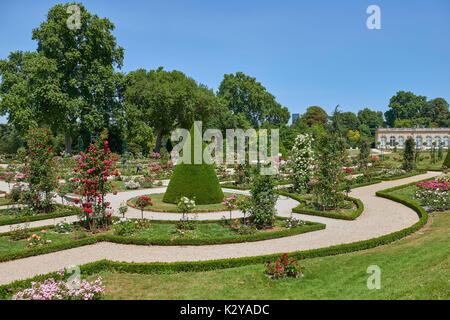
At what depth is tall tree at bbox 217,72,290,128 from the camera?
65062 millimetres

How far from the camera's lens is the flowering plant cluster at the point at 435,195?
50.0 ft

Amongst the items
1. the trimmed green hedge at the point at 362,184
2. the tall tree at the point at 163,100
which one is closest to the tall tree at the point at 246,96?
the tall tree at the point at 163,100

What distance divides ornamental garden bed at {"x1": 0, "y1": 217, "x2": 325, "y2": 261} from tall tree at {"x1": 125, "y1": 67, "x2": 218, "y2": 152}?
89.7 ft

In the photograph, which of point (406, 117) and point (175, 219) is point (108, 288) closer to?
point (175, 219)

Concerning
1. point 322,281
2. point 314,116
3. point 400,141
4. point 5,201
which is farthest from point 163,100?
point 400,141

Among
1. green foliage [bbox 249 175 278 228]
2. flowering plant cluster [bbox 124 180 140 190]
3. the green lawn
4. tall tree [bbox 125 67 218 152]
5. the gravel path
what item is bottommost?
the gravel path

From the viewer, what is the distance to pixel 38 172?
49.7 feet

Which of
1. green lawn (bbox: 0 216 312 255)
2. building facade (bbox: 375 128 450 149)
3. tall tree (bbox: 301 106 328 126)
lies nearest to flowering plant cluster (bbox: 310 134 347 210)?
green lawn (bbox: 0 216 312 255)

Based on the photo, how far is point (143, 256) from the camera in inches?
387

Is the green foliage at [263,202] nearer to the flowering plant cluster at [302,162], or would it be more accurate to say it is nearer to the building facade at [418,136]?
the flowering plant cluster at [302,162]

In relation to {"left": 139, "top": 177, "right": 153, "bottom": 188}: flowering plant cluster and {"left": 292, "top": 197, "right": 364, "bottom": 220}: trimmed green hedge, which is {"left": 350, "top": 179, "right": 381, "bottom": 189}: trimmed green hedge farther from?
{"left": 139, "top": 177, "right": 153, "bottom": 188}: flowering plant cluster

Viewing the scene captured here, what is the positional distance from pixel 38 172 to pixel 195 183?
731cm

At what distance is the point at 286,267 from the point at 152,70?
4268 centimetres

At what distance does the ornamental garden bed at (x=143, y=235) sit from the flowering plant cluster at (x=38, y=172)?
3151 mm
